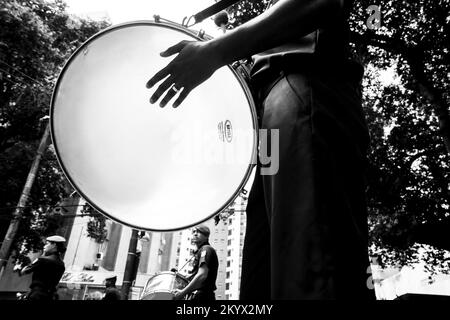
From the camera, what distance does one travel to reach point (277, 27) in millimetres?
827

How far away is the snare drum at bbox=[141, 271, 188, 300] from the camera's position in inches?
178

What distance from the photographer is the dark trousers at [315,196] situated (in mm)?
682

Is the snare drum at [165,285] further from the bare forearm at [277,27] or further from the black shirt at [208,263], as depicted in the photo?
the bare forearm at [277,27]

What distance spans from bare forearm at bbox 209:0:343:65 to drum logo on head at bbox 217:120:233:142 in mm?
443

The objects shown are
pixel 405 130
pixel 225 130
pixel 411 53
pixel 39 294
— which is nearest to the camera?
pixel 225 130

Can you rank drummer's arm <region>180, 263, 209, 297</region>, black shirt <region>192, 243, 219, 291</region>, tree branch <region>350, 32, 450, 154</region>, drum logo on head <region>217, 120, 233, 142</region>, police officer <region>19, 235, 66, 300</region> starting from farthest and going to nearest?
1. tree branch <region>350, 32, 450, 154</region>
2. police officer <region>19, 235, 66, 300</region>
3. black shirt <region>192, 243, 219, 291</region>
4. drummer's arm <region>180, 263, 209, 297</region>
5. drum logo on head <region>217, 120, 233, 142</region>

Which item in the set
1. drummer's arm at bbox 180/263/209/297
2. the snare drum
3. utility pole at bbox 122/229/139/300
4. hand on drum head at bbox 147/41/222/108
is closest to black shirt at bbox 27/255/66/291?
the snare drum

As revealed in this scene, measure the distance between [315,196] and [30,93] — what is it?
1385 cm

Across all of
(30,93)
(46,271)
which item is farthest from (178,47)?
(30,93)

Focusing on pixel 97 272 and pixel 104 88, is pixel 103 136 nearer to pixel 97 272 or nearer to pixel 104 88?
pixel 104 88

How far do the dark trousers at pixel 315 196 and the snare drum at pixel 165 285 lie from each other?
3891 millimetres

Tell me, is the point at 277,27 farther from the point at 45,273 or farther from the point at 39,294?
the point at 45,273

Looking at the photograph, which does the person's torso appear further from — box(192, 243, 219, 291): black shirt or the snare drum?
box(192, 243, 219, 291): black shirt

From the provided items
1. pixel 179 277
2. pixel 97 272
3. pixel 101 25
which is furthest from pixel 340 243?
pixel 97 272
